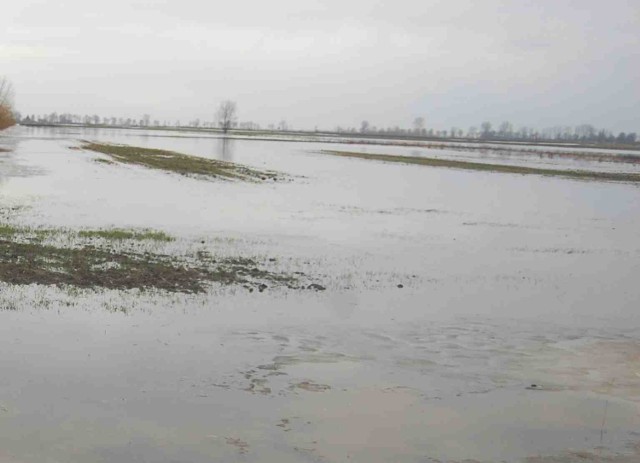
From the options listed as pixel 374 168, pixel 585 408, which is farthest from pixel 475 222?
pixel 374 168

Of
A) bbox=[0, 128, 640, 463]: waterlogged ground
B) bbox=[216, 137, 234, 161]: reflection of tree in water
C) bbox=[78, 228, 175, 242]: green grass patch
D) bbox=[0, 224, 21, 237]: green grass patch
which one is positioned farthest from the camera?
bbox=[216, 137, 234, 161]: reflection of tree in water

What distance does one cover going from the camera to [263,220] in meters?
26.9

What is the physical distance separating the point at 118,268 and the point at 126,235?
15.9ft


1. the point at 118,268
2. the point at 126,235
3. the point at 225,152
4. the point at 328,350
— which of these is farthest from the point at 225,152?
the point at 328,350

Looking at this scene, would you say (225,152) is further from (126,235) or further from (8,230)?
(8,230)

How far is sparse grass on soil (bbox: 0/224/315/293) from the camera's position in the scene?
15016 mm

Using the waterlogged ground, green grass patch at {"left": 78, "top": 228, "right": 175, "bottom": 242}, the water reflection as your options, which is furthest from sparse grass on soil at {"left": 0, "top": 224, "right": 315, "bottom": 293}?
the water reflection

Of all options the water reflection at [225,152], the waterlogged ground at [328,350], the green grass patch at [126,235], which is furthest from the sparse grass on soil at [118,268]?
the water reflection at [225,152]

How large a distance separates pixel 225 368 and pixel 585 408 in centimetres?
528

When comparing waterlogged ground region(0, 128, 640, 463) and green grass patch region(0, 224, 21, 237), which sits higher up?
green grass patch region(0, 224, 21, 237)

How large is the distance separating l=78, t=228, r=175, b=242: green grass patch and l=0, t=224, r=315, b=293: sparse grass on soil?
1.39ft

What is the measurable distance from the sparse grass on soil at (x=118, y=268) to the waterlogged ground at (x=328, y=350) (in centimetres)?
26

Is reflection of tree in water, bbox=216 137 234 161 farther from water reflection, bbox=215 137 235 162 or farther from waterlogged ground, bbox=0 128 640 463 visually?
waterlogged ground, bbox=0 128 640 463

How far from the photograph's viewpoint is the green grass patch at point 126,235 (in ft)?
66.7
